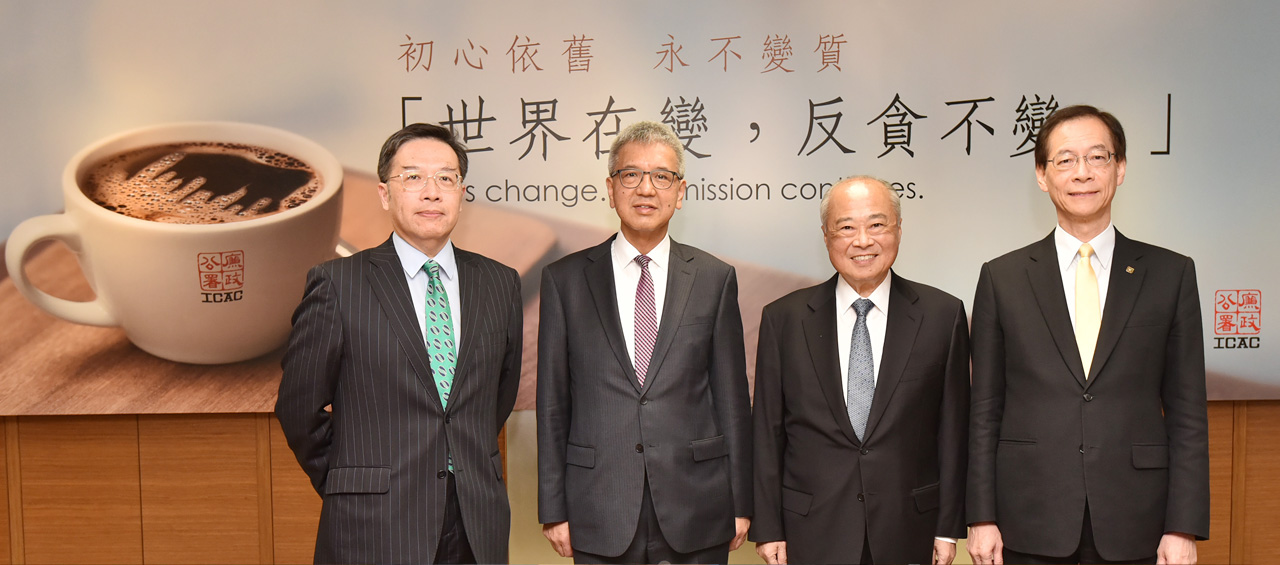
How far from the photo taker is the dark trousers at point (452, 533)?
2.15 meters

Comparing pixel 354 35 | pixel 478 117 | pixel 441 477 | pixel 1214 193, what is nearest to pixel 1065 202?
pixel 1214 193

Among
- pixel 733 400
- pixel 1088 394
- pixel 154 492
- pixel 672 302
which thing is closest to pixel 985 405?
pixel 1088 394

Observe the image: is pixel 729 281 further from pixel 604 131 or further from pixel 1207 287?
pixel 1207 287

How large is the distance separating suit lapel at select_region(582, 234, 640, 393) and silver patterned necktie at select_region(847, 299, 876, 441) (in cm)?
60

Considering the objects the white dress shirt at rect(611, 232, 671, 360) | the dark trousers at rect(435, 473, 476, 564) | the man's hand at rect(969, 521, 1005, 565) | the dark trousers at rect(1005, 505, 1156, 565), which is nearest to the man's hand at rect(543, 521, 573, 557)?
the dark trousers at rect(435, 473, 476, 564)

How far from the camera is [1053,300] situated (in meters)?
2.27

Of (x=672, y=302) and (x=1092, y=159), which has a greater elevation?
(x=1092, y=159)

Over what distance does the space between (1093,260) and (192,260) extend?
9.85 feet

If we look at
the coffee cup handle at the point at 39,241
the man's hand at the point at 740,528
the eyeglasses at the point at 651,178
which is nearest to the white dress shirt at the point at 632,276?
the eyeglasses at the point at 651,178

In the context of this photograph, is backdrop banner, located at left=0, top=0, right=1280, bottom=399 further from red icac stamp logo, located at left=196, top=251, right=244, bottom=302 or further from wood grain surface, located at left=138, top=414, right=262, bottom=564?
wood grain surface, located at left=138, top=414, right=262, bottom=564

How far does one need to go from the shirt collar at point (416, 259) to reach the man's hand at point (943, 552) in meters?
1.51

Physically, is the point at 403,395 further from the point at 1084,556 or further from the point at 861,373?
the point at 1084,556

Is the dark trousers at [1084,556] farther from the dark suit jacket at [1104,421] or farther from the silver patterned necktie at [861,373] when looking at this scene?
the silver patterned necktie at [861,373]

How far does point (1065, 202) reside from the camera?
2281 millimetres
